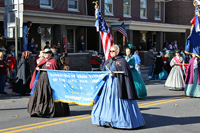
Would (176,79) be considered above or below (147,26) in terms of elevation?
below

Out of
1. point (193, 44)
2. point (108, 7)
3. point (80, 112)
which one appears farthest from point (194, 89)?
point (108, 7)

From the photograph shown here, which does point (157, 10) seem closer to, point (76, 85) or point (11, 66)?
point (11, 66)

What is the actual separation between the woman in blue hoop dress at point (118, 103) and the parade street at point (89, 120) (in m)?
0.21

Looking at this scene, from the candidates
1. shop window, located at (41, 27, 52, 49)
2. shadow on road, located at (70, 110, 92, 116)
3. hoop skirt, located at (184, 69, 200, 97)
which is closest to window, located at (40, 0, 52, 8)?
shop window, located at (41, 27, 52, 49)

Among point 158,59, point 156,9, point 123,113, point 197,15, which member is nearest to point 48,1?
point 158,59

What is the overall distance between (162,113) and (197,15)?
519 cm

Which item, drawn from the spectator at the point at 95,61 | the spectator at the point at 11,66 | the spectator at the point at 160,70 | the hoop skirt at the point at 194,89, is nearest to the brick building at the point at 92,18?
the spectator at the point at 11,66

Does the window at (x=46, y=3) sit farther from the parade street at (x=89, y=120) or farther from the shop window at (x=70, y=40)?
the parade street at (x=89, y=120)

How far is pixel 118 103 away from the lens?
657 cm

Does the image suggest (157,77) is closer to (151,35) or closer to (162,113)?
(162,113)

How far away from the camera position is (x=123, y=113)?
6473 mm

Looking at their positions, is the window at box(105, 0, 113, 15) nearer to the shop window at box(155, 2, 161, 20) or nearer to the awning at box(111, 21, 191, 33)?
the awning at box(111, 21, 191, 33)

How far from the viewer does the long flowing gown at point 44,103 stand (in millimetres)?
7719

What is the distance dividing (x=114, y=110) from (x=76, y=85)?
132 cm
